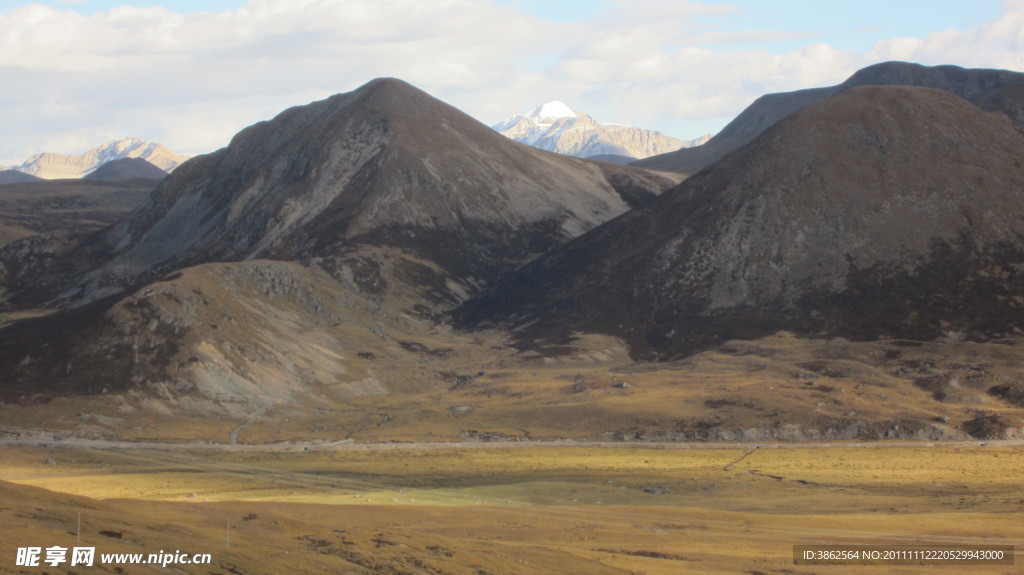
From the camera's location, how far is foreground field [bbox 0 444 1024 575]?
144 ft

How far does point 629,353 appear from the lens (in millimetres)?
173375

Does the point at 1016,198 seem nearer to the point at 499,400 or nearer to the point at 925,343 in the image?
the point at 925,343

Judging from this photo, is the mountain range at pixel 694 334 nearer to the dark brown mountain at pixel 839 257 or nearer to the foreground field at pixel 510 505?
the dark brown mountain at pixel 839 257

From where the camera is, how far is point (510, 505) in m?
72.6

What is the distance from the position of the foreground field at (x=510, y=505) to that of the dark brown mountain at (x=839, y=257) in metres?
61.3

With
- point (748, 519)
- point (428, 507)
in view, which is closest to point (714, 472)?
point (748, 519)

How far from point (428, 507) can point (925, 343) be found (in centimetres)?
11066

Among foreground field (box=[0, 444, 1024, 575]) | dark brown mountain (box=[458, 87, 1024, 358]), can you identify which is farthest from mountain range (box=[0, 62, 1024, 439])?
foreground field (box=[0, 444, 1024, 575])

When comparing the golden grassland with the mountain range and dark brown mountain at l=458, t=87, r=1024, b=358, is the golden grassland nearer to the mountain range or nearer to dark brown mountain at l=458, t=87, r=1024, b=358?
the mountain range

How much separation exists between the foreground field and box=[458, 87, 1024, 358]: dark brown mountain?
6129 centimetres

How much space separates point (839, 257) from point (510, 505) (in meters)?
124

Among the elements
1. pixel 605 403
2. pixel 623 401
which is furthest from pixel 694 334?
pixel 605 403

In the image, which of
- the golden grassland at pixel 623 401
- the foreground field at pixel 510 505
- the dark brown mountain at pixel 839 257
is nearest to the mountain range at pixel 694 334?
the dark brown mountain at pixel 839 257

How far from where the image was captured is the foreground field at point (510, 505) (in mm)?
43938
